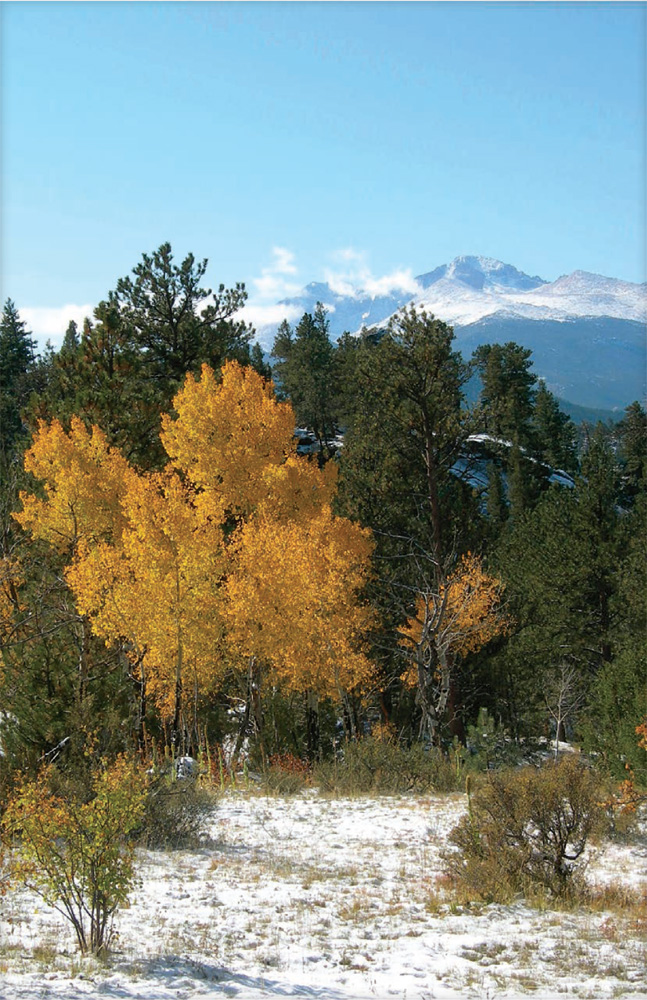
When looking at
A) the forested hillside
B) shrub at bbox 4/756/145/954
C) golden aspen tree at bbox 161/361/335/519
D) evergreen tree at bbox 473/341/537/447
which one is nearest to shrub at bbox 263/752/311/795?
the forested hillside

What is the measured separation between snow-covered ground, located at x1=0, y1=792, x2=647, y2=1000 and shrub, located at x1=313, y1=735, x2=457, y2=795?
399 centimetres

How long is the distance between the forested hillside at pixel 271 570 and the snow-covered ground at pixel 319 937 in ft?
13.0

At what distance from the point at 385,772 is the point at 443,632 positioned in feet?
11.7

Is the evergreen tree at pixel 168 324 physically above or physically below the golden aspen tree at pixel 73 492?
above

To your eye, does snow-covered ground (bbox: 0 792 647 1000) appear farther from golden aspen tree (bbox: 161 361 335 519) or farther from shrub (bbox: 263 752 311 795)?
golden aspen tree (bbox: 161 361 335 519)

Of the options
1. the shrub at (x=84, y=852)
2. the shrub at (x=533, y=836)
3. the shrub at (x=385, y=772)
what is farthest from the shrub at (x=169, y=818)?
the shrub at (x=385, y=772)

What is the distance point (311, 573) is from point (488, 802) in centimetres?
958

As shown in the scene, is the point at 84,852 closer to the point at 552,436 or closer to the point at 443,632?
the point at 443,632

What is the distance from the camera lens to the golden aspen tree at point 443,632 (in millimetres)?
17562

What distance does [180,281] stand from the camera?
2780 cm

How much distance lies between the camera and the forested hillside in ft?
53.4

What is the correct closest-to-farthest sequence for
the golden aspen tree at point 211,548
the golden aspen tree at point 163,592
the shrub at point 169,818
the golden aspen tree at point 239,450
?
1. the shrub at point 169,818
2. the golden aspen tree at point 163,592
3. the golden aspen tree at point 211,548
4. the golden aspen tree at point 239,450

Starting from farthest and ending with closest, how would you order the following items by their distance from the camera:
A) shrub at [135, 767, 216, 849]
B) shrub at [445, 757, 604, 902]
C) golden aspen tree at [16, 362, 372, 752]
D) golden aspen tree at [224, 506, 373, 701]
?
1. golden aspen tree at [224, 506, 373, 701]
2. golden aspen tree at [16, 362, 372, 752]
3. shrub at [135, 767, 216, 849]
4. shrub at [445, 757, 604, 902]

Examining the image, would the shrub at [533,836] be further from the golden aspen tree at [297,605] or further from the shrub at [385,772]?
the golden aspen tree at [297,605]
